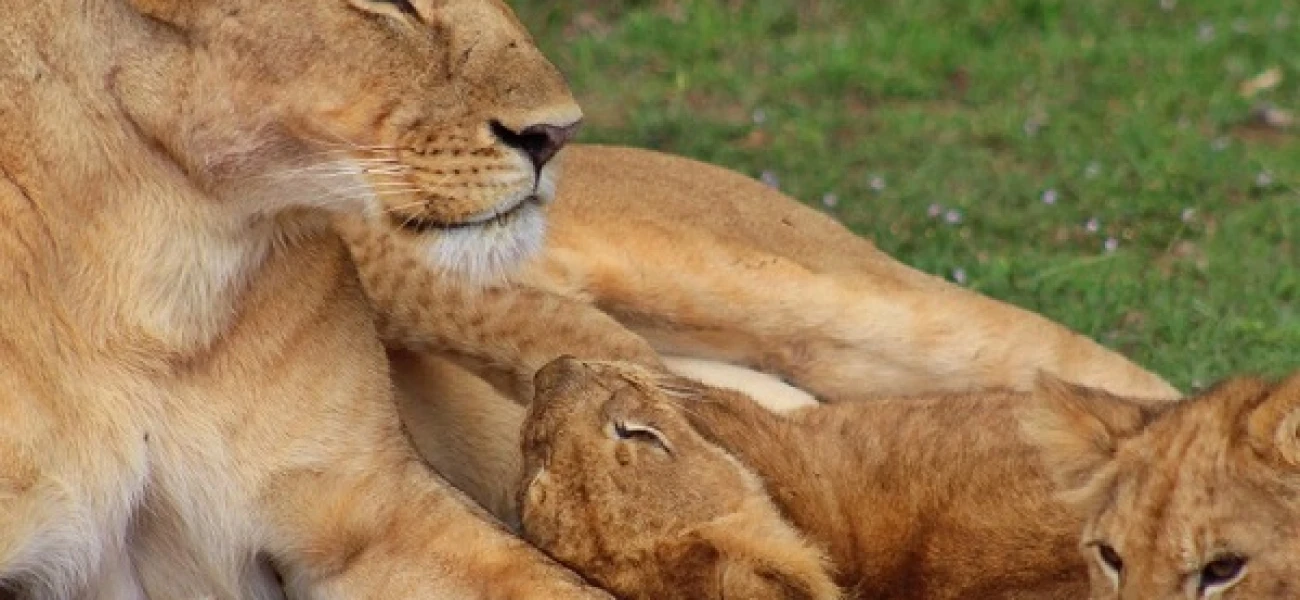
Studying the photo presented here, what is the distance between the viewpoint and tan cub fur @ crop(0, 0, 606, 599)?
3564 millimetres

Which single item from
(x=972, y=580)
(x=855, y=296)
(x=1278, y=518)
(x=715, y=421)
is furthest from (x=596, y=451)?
(x=855, y=296)

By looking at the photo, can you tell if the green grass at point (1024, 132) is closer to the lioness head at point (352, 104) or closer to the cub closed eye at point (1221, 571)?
the cub closed eye at point (1221, 571)

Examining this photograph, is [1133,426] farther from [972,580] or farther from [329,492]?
[329,492]

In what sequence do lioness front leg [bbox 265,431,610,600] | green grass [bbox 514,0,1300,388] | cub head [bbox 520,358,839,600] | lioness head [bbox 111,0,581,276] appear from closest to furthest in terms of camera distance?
lioness head [bbox 111,0,581,276]
cub head [bbox 520,358,839,600]
lioness front leg [bbox 265,431,610,600]
green grass [bbox 514,0,1300,388]

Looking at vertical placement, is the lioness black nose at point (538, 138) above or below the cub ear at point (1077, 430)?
above

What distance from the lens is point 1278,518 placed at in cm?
341

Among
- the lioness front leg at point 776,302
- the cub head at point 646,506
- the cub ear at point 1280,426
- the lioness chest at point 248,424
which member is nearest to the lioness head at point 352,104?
the lioness chest at point 248,424

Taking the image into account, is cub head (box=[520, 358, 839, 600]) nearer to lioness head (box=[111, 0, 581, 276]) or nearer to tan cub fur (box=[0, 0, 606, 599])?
tan cub fur (box=[0, 0, 606, 599])

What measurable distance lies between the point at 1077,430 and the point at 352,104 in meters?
1.25

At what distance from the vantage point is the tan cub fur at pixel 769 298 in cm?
500

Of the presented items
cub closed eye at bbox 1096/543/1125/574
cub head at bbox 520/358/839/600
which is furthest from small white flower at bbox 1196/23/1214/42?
cub closed eye at bbox 1096/543/1125/574

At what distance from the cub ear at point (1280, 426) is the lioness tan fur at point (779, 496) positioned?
1.59 feet

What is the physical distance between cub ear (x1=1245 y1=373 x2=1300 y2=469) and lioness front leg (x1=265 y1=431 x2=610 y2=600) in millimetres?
1110

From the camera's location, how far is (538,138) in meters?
3.62
